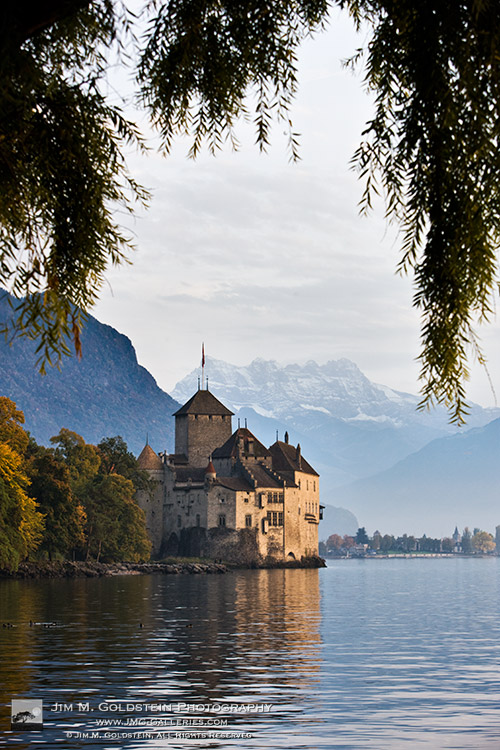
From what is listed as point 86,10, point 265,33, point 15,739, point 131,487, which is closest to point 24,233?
point 86,10

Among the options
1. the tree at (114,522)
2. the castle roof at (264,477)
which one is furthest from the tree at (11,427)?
the castle roof at (264,477)

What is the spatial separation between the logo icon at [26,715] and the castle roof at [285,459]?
107 m

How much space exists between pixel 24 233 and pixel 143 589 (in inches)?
2489

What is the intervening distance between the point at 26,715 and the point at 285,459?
10898cm

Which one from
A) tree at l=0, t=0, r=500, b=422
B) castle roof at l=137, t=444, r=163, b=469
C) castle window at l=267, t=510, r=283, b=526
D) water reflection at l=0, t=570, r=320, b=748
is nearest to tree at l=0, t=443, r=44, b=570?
water reflection at l=0, t=570, r=320, b=748

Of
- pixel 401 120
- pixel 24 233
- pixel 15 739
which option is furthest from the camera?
pixel 15 739

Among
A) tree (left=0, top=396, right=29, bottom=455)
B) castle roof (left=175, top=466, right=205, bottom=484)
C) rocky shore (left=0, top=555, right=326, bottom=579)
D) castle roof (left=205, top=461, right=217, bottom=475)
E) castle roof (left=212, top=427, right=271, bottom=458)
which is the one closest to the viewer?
tree (left=0, top=396, right=29, bottom=455)

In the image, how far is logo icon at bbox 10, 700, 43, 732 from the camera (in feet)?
59.6

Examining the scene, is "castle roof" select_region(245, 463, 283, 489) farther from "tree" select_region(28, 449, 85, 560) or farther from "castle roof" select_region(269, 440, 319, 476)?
"tree" select_region(28, 449, 85, 560)

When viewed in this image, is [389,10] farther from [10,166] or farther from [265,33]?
[10,166]

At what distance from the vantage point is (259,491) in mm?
119750

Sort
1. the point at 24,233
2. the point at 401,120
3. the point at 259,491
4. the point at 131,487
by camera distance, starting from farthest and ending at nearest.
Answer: the point at 259,491 < the point at 131,487 < the point at 24,233 < the point at 401,120

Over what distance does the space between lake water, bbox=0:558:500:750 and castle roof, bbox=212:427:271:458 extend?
68808 millimetres

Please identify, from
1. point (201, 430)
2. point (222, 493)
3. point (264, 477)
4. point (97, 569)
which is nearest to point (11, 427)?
point (97, 569)
